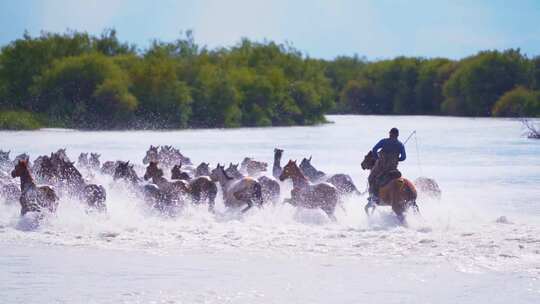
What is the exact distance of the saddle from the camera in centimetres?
1520

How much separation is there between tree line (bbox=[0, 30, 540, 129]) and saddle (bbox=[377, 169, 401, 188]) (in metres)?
37.7

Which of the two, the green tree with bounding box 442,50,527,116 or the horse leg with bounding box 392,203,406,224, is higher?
the green tree with bounding box 442,50,527,116

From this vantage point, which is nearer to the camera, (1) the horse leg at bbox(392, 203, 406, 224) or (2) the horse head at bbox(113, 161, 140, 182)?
(1) the horse leg at bbox(392, 203, 406, 224)

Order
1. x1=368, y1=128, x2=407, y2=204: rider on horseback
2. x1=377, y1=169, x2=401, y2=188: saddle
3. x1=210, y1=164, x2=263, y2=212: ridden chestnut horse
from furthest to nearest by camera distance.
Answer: x1=210, y1=164, x2=263, y2=212: ridden chestnut horse
x1=368, y1=128, x2=407, y2=204: rider on horseback
x1=377, y1=169, x2=401, y2=188: saddle

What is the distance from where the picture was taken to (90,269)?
462 inches

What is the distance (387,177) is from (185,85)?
47.0 meters

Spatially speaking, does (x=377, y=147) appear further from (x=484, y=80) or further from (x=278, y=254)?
(x=484, y=80)

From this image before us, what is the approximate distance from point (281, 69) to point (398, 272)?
61781 mm

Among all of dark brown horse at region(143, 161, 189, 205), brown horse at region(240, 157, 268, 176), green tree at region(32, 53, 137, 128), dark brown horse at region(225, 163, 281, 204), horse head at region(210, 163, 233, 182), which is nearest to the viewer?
dark brown horse at region(143, 161, 189, 205)

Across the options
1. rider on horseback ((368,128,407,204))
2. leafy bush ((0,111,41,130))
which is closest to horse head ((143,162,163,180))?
rider on horseback ((368,128,407,204))

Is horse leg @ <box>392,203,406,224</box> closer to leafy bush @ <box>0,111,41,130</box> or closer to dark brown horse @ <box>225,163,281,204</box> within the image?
dark brown horse @ <box>225,163,281,204</box>

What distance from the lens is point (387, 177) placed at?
15258mm

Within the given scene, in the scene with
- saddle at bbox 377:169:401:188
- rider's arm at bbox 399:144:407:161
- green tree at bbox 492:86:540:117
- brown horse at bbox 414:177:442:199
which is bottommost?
brown horse at bbox 414:177:442:199

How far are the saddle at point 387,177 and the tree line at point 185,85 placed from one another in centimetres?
3771
